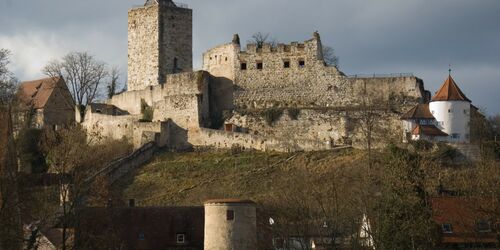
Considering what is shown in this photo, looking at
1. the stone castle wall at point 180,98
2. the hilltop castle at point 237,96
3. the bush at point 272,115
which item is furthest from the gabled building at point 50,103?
the bush at point 272,115

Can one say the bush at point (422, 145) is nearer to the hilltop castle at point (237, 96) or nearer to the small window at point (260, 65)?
the hilltop castle at point (237, 96)

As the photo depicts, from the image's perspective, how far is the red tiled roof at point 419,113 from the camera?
6544cm

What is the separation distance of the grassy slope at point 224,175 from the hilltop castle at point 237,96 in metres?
1.77

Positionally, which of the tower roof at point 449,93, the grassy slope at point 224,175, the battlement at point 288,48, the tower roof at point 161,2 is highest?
the tower roof at point 161,2

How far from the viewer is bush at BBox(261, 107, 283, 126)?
230ft

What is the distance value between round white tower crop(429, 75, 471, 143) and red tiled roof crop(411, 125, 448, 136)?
0.34 m

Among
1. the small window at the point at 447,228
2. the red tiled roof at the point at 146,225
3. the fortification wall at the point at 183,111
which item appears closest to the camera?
the small window at the point at 447,228

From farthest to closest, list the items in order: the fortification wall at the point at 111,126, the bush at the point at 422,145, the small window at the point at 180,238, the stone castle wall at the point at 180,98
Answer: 1. the fortification wall at the point at 111,126
2. the stone castle wall at the point at 180,98
3. the bush at the point at 422,145
4. the small window at the point at 180,238

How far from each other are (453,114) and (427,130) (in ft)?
6.16

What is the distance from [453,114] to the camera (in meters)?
64.9

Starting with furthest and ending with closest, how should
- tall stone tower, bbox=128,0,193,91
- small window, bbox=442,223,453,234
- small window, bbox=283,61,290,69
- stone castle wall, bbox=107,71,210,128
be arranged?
tall stone tower, bbox=128,0,193,91 < small window, bbox=283,61,290,69 < stone castle wall, bbox=107,71,210,128 < small window, bbox=442,223,453,234

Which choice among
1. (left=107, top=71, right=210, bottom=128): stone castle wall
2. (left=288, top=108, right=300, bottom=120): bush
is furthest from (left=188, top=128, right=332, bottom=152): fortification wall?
(left=288, top=108, right=300, bottom=120): bush

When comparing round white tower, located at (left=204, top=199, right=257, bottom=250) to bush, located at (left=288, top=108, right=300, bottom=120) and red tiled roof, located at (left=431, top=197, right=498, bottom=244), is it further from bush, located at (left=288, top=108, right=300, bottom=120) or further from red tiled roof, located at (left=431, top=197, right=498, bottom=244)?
bush, located at (left=288, top=108, right=300, bottom=120)

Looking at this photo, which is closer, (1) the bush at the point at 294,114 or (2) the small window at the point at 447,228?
(2) the small window at the point at 447,228
